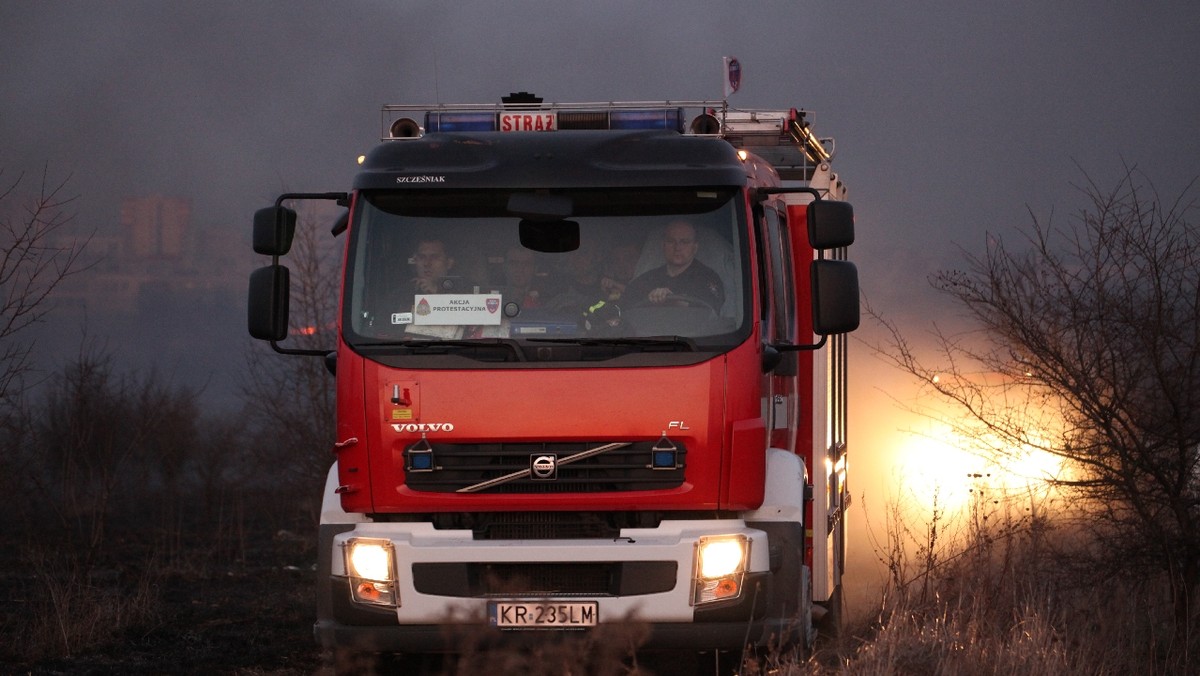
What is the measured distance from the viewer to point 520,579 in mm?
6891

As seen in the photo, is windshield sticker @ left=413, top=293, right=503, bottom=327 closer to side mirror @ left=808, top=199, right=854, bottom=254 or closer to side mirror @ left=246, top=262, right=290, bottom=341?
side mirror @ left=246, top=262, right=290, bottom=341

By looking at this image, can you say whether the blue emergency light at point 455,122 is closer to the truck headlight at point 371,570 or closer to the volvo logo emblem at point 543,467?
the volvo logo emblem at point 543,467

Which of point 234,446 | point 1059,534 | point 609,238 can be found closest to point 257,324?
point 609,238

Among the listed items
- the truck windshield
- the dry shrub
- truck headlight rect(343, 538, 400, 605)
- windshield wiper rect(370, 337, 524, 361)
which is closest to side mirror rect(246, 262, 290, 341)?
the truck windshield

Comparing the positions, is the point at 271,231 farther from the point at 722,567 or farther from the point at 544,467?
the point at 722,567

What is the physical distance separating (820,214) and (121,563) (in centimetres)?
1373

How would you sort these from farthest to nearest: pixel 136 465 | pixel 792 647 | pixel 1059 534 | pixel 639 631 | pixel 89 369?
1. pixel 136 465
2. pixel 89 369
3. pixel 1059 534
4. pixel 792 647
5. pixel 639 631

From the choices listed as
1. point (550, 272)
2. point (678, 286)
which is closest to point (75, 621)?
point (550, 272)

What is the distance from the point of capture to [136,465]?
72.2 ft

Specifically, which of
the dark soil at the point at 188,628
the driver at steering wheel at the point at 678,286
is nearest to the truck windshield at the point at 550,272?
the driver at steering wheel at the point at 678,286

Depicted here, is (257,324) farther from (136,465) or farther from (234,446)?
(234,446)

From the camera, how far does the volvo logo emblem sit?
6.89 metres

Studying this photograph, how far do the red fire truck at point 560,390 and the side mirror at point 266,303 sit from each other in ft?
0.04

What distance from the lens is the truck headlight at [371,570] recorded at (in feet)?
22.8
